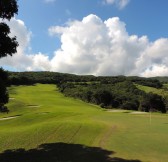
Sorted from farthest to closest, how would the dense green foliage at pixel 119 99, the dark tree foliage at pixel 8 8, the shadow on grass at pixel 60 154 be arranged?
the dense green foliage at pixel 119 99
the dark tree foliage at pixel 8 8
the shadow on grass at pixel 60 154

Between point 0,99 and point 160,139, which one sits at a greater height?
point 0,99

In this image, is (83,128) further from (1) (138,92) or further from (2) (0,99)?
(1) (138,92)

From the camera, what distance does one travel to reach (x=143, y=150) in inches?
1061

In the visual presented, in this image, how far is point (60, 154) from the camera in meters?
27.5

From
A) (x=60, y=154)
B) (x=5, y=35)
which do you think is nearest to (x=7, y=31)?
(x=5, y=35)

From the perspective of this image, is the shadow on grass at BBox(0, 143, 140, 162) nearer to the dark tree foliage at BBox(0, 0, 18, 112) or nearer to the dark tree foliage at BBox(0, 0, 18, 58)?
the dark tree foliage at BBox(0, 0, 18, 112)

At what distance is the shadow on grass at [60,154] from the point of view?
2555 cm

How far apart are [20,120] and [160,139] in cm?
2898

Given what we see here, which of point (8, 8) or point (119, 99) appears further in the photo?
point (119, 99)

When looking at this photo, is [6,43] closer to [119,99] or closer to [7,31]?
[7,31]

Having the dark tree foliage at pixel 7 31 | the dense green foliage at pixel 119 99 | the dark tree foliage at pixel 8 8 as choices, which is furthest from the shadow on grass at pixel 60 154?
the dense green foliage at pixel 119 99

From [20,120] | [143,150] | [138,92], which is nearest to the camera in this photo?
[143,150]

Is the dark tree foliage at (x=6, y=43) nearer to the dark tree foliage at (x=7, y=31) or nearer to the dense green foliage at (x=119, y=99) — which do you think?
the dark tree foliage at (x=7, y=31)

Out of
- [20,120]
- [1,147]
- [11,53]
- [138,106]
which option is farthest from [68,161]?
[138,106]
